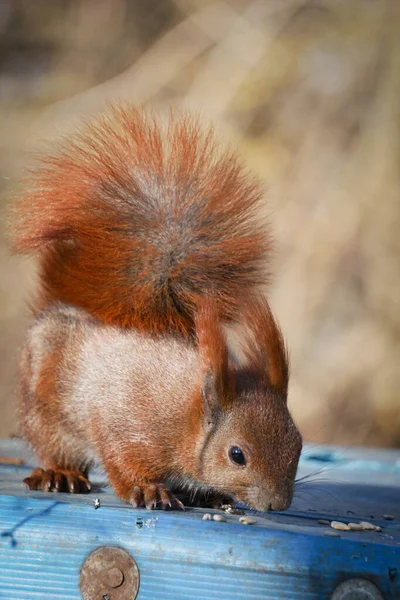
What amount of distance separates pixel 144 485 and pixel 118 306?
37 cm

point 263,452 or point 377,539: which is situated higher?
point 263,452

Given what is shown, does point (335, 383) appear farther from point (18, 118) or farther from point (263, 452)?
point (263, 452)

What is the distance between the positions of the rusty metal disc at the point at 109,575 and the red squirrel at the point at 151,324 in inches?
8.9

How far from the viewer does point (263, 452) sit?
1.72m

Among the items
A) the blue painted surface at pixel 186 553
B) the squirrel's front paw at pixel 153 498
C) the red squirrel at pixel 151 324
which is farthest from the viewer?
the red squirrel at pixel 151 324

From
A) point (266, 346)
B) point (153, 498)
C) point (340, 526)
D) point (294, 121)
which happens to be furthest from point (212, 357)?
point (294, 121)

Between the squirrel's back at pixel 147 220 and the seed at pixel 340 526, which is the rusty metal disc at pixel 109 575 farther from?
the squirrel's back at pixel 147 220

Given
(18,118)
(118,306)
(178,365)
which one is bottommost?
(178,365)

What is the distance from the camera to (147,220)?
198cm

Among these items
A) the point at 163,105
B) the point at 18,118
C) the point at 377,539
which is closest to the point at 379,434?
the point at 163,105

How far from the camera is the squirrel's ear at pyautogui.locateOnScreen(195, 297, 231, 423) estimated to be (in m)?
1.73

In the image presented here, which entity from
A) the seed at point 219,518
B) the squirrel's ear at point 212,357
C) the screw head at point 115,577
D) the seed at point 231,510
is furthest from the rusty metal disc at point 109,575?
the squirrel's ear at point 212,357

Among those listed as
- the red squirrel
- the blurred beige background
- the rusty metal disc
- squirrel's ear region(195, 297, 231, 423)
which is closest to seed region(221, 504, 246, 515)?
the red squirrel

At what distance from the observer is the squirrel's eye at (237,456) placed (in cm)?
175
